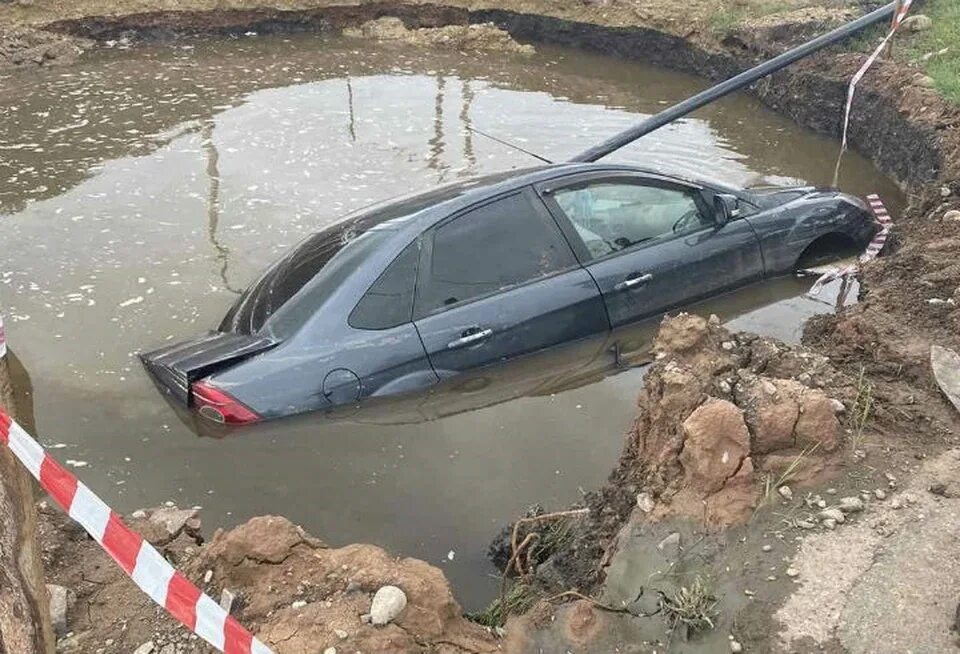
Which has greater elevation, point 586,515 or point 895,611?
point 895,611

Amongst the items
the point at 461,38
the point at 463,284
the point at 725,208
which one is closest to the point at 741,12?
the point at 461,38

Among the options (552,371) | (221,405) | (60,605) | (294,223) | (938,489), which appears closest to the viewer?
(60,605)

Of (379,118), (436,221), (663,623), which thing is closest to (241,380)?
(436,221)

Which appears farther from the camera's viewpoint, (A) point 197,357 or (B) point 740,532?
(A) point 197,357

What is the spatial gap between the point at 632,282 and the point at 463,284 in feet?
3.91

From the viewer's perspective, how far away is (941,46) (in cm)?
1113

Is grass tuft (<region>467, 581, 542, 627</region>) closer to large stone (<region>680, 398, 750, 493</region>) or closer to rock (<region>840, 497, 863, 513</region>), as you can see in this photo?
large stone (<region>680, 398, 750, 493</region>)

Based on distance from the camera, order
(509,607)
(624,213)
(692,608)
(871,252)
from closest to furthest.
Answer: (692,608)
(509,607)
(624,213)
(871,252)

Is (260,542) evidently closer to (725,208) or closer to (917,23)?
(725,208)

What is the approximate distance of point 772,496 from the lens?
362 centimetres

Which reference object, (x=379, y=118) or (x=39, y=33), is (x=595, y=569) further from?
(x=39, y=33)

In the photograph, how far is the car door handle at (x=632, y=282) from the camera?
5820 millimetres

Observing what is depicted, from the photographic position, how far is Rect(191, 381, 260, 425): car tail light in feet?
16.1

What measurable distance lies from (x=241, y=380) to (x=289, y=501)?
2.37ft
